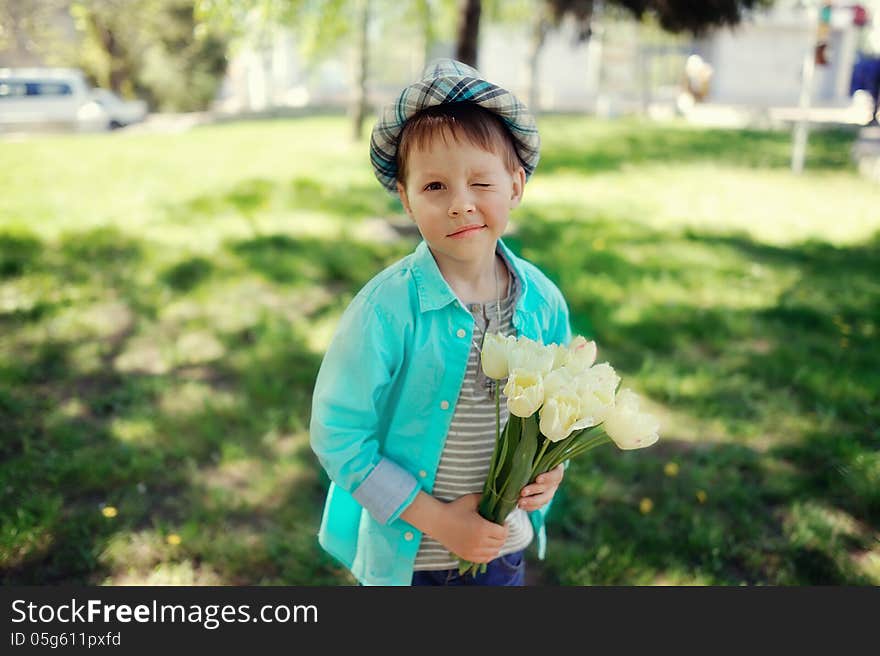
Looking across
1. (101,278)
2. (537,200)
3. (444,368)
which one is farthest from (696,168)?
(444,368)

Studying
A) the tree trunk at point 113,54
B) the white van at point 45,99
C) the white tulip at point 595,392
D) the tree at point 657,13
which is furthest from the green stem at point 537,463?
the tree trunk at point 113,54

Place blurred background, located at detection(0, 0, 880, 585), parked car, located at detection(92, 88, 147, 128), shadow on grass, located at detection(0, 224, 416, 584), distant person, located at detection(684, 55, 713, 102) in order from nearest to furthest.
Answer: shadow on grass, located at detection(0, 224, 416, 584) < blurred background, located at detection(0, 0, 880, 585) < parked car, located at detection(92, 88, 147, 128) < distant person, located at detection(684, 55, 713, 102)

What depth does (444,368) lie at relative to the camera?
5.05 feet

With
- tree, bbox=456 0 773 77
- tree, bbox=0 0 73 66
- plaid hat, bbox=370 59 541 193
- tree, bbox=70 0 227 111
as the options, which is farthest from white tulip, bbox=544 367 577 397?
tree, bbox=70 0 227 111

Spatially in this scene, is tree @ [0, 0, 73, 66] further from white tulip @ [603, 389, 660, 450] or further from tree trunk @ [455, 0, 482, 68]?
white tulip @ [603, 389, 660, 450]

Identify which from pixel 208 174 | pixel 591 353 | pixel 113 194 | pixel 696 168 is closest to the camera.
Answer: pixel 591 353

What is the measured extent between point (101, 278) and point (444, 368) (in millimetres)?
4477

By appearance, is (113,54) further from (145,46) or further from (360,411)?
(360,411)

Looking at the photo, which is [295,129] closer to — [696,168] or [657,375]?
[696,168]

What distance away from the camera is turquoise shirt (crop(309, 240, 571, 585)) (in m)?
1.47

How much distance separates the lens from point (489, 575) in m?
1.77

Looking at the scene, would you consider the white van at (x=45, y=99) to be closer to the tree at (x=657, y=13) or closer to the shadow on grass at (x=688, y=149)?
the tree at (x=657, y=13)

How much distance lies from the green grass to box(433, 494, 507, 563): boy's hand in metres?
1.21

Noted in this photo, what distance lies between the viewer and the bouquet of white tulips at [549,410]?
130 centimetres
